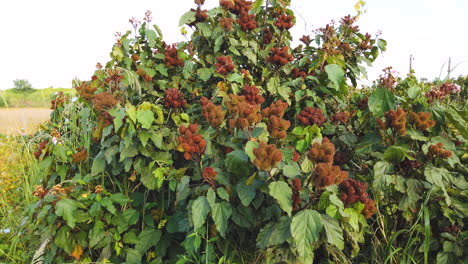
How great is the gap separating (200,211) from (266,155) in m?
0.48

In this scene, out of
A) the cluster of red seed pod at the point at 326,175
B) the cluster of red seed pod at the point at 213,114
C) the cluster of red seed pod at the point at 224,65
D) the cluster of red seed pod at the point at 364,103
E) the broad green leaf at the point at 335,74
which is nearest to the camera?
the cluster of red seed pod at the point at 326,175

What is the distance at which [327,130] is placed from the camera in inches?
97.7

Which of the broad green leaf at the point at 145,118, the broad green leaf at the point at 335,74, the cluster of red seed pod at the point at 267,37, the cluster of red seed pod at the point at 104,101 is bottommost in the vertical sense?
the broad green leaf at the point at 145,118

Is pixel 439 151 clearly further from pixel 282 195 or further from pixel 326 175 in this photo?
pixel 282 195

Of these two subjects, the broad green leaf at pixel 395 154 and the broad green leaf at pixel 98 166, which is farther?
the broad green leaf at pixel 98 166

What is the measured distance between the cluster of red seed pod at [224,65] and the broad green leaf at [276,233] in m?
1.13

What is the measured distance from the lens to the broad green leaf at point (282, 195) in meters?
1.59

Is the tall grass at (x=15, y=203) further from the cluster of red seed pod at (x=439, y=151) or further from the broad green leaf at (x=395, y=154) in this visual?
the cluster of red seed pod at (x=439, y=151)

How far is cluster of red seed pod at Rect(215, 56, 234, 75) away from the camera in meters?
2.43

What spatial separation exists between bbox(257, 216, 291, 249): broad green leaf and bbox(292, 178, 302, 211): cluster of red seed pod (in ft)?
0.26

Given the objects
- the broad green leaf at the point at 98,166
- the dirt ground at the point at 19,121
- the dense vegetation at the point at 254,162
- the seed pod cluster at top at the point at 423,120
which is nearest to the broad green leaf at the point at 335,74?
the dense vegetation at the point at 254,162

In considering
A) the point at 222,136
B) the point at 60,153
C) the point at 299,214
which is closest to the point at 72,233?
the point at 60,153

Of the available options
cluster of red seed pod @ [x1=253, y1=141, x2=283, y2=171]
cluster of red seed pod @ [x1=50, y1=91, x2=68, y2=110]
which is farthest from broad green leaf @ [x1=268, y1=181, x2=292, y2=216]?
cluster of red seed pod @ [x1=50, y1=91, x2=68, y2=110]

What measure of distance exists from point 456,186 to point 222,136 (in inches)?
58.5
